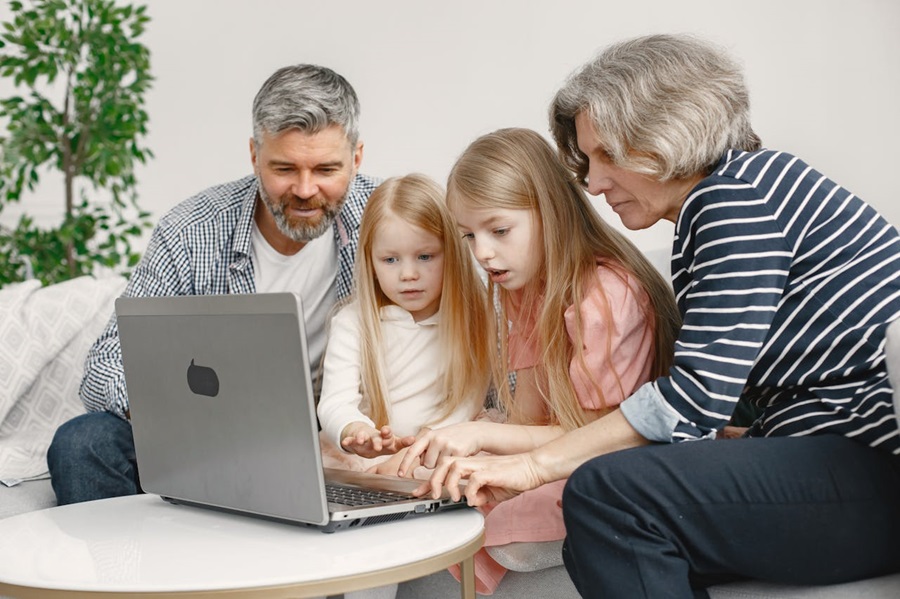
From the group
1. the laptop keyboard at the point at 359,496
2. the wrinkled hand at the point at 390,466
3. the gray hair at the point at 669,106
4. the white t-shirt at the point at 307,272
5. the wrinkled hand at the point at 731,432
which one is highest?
the gray hair at the point at 669,106

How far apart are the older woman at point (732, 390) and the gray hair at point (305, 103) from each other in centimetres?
82

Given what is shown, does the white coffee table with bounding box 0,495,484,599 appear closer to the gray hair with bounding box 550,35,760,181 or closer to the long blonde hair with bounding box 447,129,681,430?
the long blonde hair with bounding box 447,129,681,430

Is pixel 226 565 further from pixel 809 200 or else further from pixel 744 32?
pixel 744 32

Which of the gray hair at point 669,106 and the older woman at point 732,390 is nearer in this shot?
the older woman at point 732,390

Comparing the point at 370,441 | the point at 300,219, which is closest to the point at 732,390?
the point at 370,441

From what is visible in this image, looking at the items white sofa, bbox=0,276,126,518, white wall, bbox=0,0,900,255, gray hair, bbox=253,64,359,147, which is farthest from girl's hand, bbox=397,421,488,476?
white wall, bbox=0,0,900,255

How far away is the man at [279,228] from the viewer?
208cm

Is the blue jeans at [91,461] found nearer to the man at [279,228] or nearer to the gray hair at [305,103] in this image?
the man at [279,228]

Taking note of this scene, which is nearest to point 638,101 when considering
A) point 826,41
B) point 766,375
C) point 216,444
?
point 766,375

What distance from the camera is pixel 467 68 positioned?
3.22 m

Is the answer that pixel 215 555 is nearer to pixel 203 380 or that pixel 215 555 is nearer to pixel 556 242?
pixel 203 380

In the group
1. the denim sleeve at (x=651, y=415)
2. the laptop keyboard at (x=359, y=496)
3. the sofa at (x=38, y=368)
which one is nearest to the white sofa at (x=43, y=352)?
the sofa at (x=38, y=368)

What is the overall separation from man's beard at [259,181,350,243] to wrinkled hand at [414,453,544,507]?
91 cm

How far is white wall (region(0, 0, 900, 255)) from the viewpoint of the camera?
263 cm
